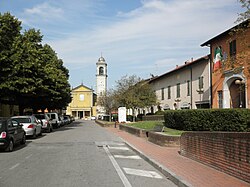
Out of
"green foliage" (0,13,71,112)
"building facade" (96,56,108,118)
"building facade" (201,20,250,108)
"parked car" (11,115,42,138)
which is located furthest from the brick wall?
"building facade" (96,56,108,118)

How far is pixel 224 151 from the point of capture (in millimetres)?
9820

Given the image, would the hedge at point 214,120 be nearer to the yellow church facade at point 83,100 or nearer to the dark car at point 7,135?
the dark car at point 7,135

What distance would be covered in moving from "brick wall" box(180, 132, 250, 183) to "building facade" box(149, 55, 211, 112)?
2432 centimetres

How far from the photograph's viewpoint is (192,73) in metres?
41.8

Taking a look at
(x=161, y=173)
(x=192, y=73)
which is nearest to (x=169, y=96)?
(x=192, y=73)

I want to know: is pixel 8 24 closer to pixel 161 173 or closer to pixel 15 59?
pixel 15 59

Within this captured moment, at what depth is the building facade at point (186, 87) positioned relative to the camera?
3741cm

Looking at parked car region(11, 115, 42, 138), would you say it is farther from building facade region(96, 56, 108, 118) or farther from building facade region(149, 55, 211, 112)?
building facade region(96, 56, 108, 118)

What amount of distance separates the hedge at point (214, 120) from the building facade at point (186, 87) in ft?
46.5

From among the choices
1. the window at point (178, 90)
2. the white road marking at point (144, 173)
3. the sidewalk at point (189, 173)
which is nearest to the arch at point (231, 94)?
the window at point (178, 90)

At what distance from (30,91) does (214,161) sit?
21.3 metres

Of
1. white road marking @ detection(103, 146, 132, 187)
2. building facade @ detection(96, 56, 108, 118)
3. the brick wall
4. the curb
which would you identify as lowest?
white road marking @ detection(103, 146, 132, 187)

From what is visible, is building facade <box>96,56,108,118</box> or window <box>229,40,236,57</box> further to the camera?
building facade <box>96,56,108,118</box>

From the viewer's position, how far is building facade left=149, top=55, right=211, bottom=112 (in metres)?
37.4
